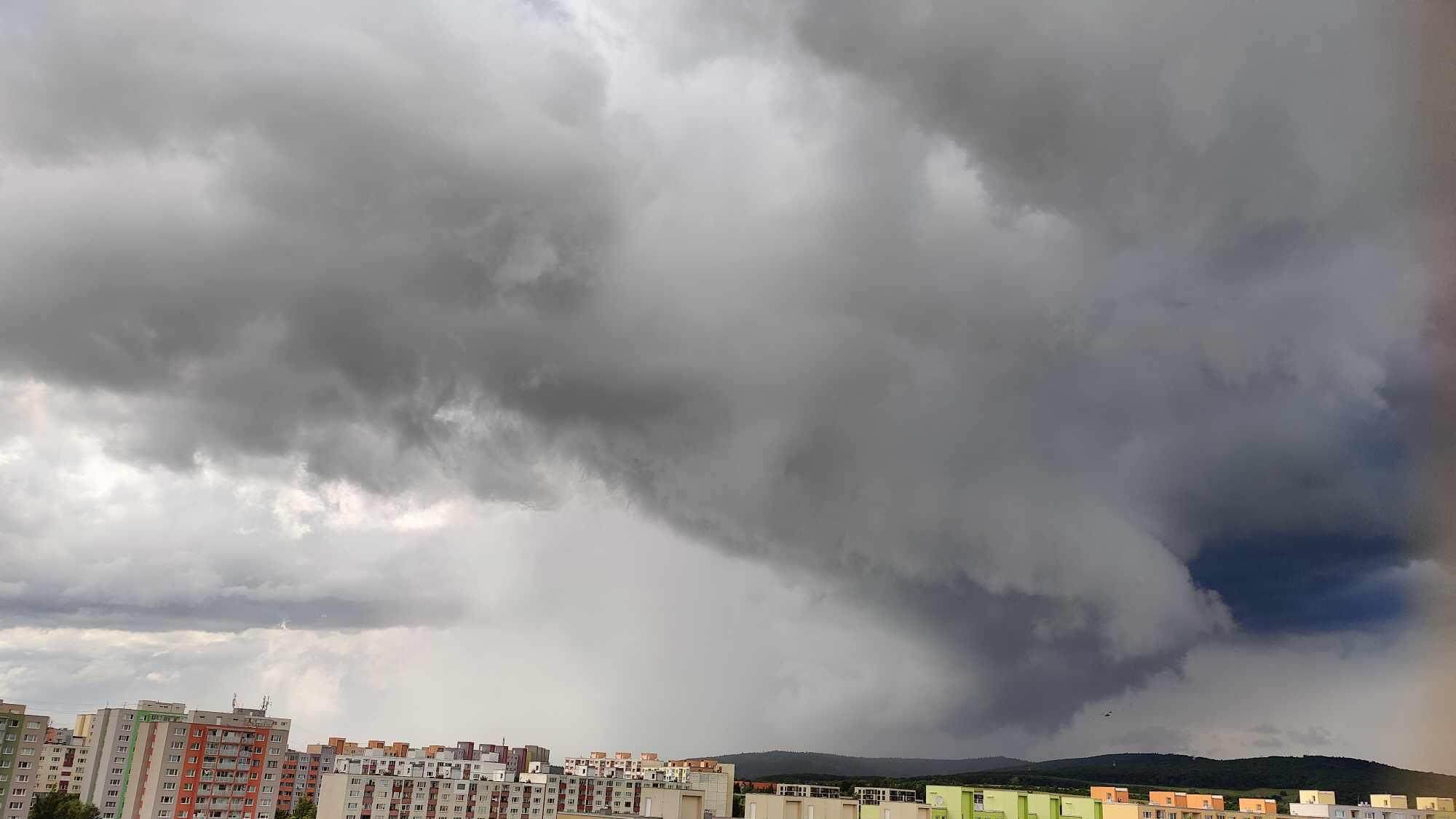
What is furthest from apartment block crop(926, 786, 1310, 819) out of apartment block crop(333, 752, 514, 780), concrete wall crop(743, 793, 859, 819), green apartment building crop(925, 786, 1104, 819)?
apartment block crop(333, 752, 514, 780)

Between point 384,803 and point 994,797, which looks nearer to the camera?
point 994,797

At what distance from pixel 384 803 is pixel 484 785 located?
9857 mm

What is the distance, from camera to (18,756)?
71.0m

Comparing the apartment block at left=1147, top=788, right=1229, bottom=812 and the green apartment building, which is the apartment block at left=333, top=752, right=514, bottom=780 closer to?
the green apartment building

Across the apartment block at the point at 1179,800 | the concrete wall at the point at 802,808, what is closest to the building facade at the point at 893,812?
the concrete wall at the point at 802,808

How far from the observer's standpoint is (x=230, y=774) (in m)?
80.5

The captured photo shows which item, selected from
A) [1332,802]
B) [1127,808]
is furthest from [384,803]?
[1332,802]

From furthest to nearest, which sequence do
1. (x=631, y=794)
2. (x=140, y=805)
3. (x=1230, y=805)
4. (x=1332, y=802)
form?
(x=1230, y=805), (x=631, y=794), (x=1332, y=802), (x=140, y=805)

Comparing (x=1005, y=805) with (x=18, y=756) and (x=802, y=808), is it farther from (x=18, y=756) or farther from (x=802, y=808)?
(x=18, y=756)

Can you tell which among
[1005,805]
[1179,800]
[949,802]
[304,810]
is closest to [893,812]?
[949,802]

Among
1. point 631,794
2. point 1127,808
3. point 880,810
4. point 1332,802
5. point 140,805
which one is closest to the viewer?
point 880,810

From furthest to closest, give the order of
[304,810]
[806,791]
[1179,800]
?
[806,791], [304,810], [1179,800]

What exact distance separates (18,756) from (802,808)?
59896 mm

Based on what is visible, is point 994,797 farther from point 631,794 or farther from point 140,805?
point 140,805
